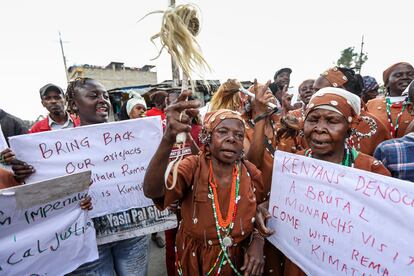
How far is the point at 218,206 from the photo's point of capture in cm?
176

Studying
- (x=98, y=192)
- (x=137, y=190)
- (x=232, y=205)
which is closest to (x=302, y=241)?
(x=232, y=205)

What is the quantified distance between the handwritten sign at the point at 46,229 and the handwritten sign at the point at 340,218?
1391mm

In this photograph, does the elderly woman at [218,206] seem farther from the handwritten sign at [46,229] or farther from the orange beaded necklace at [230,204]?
the handwritten sign at [46,229]

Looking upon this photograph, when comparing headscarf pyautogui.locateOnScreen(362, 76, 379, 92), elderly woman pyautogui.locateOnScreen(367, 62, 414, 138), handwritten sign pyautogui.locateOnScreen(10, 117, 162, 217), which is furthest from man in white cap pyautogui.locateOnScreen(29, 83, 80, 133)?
headscarf pyautogui.locateOnScreen(362, 76, 379, 92)

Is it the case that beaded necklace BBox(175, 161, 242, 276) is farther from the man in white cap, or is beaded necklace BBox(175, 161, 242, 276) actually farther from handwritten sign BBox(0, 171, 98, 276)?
the man in white cap

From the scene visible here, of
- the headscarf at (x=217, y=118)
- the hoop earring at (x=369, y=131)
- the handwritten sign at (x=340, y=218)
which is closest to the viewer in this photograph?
the handwritten sign at (x=340, y=218)

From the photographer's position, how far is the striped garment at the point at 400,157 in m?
1.61

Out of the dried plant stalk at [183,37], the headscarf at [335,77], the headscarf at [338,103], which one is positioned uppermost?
the dried plant stalk at [183,37]

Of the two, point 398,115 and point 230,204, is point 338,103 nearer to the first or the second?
point 230,204

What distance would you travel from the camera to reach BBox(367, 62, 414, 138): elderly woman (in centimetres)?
273

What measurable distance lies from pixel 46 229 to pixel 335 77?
9.56 ft

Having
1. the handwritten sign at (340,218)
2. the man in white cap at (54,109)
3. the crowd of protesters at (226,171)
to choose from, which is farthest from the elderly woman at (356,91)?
the man in white cap at (54,109)

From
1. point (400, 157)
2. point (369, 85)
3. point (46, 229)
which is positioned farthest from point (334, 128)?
point (369, 85)

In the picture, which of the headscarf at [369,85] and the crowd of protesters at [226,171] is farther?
the headscarf at [369,85]
